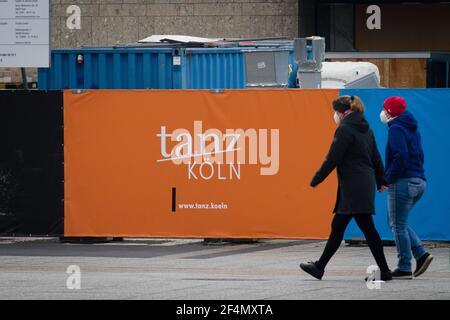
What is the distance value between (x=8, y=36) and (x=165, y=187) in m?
4.13

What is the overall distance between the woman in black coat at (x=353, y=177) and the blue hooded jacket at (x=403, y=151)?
0.44 ft

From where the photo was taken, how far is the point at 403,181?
509 inches

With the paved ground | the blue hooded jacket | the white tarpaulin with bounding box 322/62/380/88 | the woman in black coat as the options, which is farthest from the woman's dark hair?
the white tarpaulin with bounding box 322/62/380/88

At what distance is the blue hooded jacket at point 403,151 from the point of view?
42.3 feet

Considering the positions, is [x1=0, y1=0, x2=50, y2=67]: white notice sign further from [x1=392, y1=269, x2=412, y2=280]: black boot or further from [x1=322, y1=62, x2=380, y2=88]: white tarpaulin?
[x1=392, y1=269, x2=412, y2=280]: black boot

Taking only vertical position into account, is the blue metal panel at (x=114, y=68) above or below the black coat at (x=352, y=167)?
above

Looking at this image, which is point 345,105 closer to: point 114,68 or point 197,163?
point 197,163

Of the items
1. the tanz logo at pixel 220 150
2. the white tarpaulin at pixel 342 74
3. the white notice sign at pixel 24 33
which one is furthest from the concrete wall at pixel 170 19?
the tanz logo at pixel 220 150

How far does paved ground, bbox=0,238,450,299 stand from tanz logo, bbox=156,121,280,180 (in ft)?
3.24

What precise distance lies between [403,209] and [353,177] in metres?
0.60

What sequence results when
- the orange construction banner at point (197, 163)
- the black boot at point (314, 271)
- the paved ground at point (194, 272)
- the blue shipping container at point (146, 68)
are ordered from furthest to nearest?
the blue shipping container at point (146, 68) < the orange construction banner at point (197, 163) < the black boot at point (314, 271) < the paved ground at point (194, 272)

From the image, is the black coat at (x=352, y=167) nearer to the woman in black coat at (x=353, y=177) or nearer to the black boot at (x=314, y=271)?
the woman in black coat at (x=353, y=177)

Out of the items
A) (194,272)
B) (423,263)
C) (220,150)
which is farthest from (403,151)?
(220,150)
